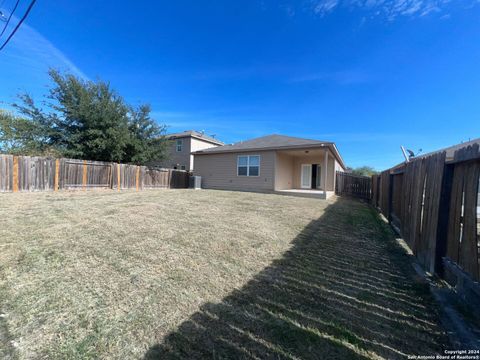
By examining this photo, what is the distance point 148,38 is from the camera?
39.9ft

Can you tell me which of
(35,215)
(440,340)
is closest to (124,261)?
(440,340)

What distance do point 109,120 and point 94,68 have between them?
11.6 ft

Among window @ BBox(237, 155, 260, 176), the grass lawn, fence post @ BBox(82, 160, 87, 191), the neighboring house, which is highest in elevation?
the neighboring house

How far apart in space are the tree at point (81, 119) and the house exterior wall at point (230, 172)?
5921mm

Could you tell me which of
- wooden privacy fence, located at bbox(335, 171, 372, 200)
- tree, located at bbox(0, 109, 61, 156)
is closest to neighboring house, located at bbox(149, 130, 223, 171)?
tree, located at bbox(0, 109, 61, 156)

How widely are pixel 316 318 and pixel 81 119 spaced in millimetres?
19021

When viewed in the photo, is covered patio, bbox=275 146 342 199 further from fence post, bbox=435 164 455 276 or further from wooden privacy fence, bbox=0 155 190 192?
fence post, bbox=435 164 455 276

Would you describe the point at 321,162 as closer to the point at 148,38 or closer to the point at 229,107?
the point at 229,107

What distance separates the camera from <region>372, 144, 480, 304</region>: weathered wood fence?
2199 mm

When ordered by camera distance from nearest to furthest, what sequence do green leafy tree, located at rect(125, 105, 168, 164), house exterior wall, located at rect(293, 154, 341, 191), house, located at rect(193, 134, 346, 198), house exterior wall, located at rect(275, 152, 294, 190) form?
house, located at rect(193, 134, 346, 198), house exterior wall, located at rect(275, 152, 294, 190), house exterior wall, located at rect(293, 154, 341, 191), green leafy tree, located at rect(125, 105, 168, 164)

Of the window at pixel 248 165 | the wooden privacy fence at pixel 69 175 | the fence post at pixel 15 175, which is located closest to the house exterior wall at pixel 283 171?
the window at pixel 248 165

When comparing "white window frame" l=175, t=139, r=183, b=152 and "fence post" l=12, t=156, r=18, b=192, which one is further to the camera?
"white window frame" l=175, t=139, r=183, b=152

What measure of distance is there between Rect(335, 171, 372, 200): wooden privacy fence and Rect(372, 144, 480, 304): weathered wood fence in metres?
12.2

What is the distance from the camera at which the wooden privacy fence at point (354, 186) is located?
15094 millimetres
